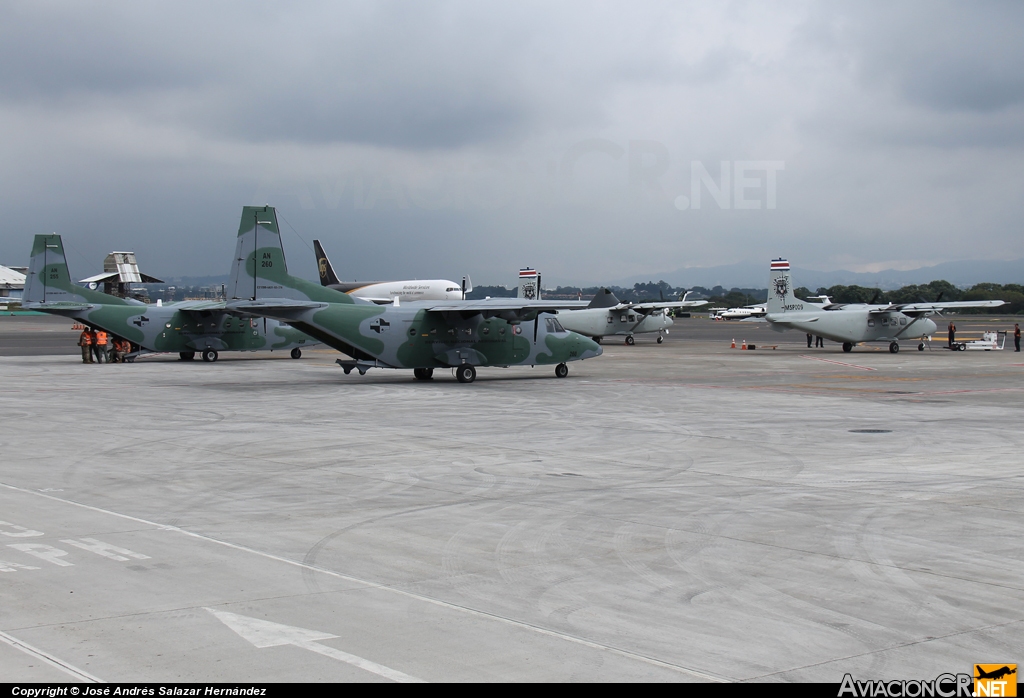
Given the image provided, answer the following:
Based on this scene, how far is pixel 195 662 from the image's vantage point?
19.1 feet

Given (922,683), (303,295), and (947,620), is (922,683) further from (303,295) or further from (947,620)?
(303,295)

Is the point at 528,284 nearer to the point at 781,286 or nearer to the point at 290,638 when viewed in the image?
the point at 781,286

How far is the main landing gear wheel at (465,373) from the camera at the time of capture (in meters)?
30.1

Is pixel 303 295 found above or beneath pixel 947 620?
above

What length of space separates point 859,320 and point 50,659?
46709 millimetres

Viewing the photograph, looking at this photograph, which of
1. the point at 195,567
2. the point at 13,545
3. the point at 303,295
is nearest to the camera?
the point at 195,567

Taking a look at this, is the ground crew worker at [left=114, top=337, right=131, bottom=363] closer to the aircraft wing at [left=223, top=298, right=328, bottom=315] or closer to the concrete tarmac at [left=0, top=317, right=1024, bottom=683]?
the aircraft wing at [left=223, top=298, right=328, bottom=315]

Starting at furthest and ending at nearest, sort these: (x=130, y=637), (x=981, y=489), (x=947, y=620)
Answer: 1. (x=981, y=489)
2. (x=947, y=620)
3. (x=130, y=637)

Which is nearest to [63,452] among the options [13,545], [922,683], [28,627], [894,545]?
[13,545]

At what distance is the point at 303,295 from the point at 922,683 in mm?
25270

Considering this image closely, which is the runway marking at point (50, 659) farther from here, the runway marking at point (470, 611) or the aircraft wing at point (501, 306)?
the aircraft wing at point (501, 306)

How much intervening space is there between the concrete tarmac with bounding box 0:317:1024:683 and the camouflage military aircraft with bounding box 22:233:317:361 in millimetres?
18585

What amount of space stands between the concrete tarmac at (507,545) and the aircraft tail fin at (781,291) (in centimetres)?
2811

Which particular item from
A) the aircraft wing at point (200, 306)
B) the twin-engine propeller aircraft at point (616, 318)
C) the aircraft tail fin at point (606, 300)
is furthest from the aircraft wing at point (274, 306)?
the aircraft tail fin at point (606, 300)
